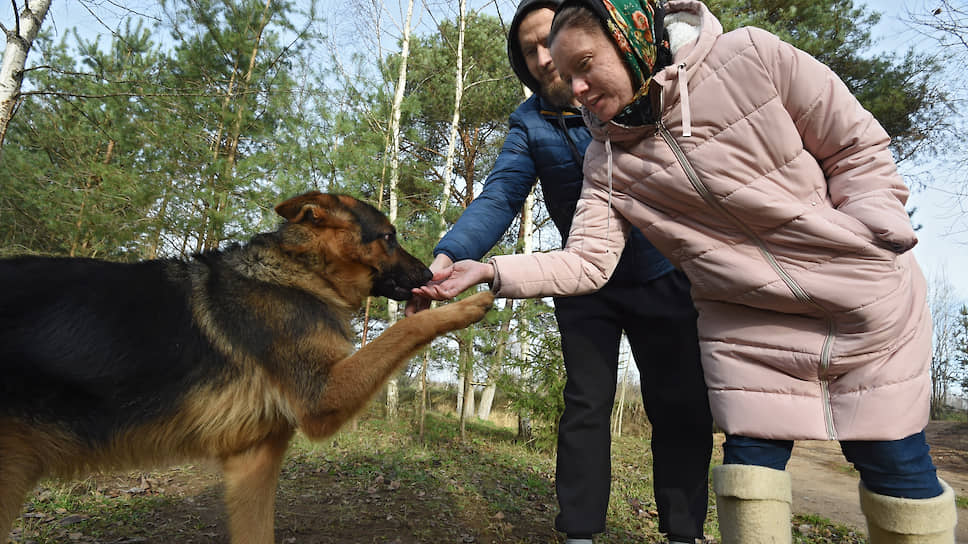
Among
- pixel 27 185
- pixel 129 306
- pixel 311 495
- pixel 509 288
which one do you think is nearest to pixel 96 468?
pixel 129 306

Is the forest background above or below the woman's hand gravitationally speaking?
above

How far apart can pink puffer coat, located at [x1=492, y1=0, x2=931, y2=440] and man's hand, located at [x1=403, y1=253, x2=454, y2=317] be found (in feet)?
3.98

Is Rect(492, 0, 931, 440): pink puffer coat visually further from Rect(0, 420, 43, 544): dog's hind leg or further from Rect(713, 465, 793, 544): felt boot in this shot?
Rect(0, 420, 43, 544): dog's hind leg

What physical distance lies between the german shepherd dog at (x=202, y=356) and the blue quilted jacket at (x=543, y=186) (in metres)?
0.42

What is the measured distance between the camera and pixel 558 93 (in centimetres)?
299

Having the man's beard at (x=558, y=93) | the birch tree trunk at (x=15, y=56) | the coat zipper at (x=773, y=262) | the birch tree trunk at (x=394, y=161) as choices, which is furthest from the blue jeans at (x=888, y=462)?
the birch tree trunk at (x=394, y=161)

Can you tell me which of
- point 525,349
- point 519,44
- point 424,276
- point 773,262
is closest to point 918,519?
point 773,262

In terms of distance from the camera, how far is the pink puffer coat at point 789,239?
5.74 feet

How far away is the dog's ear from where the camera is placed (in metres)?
3.13

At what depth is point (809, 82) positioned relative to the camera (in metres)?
1.85

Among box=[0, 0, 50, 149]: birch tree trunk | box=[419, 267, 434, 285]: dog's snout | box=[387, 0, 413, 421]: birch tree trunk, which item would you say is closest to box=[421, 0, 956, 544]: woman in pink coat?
box=[419, 267, 434, 285]: dog's snout

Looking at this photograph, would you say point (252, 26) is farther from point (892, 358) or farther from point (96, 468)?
point (892, 358)

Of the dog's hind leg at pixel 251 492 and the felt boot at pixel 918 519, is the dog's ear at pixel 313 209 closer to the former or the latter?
the dog's hind leg at pixel 251 492

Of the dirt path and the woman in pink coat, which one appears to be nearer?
the woman in pink coat
